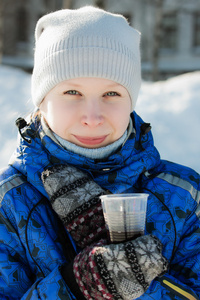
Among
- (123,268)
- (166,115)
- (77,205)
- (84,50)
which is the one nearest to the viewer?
(123,268)

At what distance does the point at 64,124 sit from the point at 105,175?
12.0 inches

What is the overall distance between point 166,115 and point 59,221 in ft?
7.20

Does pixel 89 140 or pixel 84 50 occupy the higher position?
pixel 84 50

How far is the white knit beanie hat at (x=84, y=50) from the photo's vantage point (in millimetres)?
1666

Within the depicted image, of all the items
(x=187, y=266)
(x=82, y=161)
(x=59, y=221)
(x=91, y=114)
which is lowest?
(x=187, y=266)

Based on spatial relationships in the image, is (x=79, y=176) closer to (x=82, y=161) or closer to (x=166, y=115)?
(x=82, y=161)

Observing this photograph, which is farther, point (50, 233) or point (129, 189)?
point (129, 189)

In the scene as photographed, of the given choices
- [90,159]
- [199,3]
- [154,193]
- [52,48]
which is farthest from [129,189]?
[199,3]

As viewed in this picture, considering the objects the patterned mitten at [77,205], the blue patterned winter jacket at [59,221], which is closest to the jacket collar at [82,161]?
the blue patterned winter jacket at [59,221]

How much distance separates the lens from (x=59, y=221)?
5.68ft

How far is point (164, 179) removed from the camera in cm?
189

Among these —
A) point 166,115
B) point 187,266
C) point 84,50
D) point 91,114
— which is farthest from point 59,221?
point 166,115

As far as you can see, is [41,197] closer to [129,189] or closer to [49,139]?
[49,139]

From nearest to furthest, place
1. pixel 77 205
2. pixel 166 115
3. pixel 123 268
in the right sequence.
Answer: pixel 123 268 → pixel 77 205 → pixel 166 115
